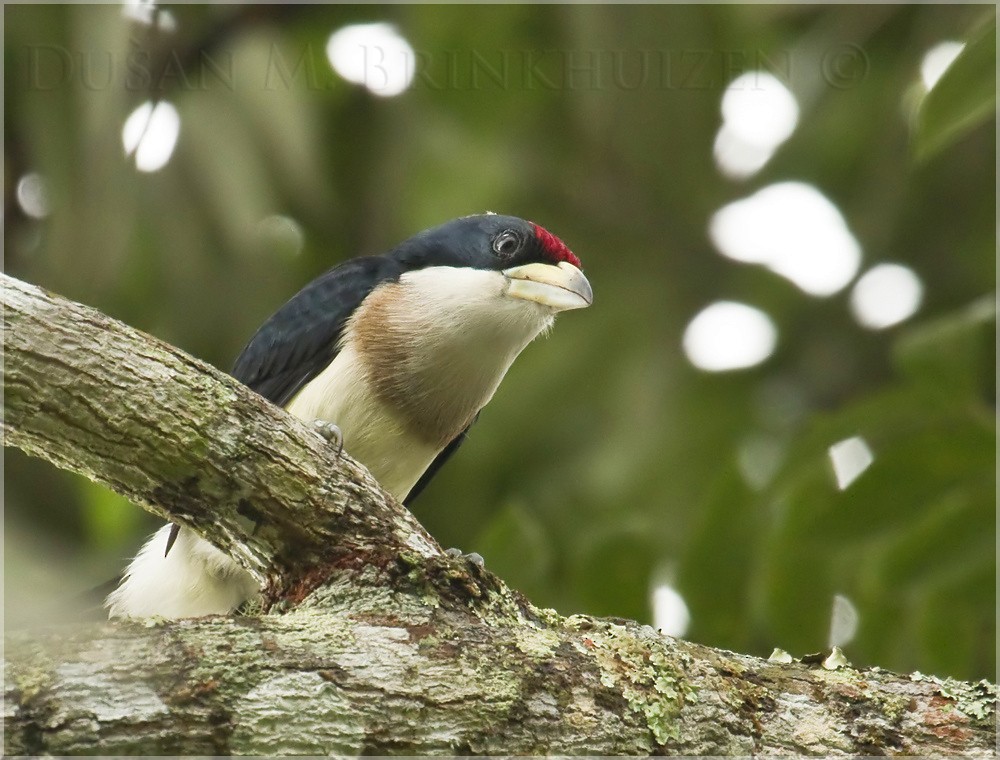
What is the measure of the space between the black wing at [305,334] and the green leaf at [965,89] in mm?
1903

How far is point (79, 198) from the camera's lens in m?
4.93

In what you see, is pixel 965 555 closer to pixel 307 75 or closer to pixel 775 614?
pixel 775 614

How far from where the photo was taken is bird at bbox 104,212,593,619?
4.02 meters

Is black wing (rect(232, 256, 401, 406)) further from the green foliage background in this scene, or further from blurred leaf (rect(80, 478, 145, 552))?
blurred leaf (rect(80, 478, 145, 552))

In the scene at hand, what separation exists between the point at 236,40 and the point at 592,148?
1918 mm

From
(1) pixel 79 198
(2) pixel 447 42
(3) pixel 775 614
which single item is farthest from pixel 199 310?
(3) pixel 775 614

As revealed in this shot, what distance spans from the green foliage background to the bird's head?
3.25 feet

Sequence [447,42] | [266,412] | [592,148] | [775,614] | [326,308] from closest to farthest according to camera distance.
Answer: [266,412]
[326,308]
[775,614]
[447,42]
[592,148]
